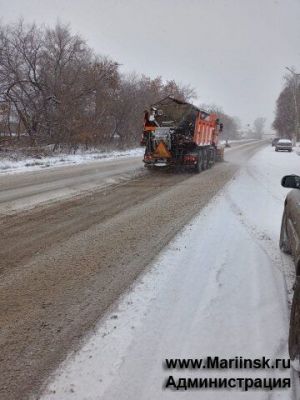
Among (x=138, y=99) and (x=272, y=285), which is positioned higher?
(x=138, y=99)

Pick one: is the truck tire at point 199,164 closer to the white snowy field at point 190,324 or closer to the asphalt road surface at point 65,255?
the asphalt road surface at point 65,255

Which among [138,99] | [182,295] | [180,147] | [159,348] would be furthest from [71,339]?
[138,99]

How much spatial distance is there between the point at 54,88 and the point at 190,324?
1206 inches

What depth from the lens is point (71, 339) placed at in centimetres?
360

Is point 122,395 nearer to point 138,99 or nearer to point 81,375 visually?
point 81,375

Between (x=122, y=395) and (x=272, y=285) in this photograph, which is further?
(x=272, y=285)

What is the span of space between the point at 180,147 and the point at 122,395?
1584cm

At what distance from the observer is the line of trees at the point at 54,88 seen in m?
30.9

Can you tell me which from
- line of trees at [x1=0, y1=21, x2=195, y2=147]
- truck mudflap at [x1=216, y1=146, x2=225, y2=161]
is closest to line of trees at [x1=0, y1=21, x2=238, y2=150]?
line of trees at [x1=0, y1=21, x2=195, y2=147]

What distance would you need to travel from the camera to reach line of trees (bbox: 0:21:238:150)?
30875mm

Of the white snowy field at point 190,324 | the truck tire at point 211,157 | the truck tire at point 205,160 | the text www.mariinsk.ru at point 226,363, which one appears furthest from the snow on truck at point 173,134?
the text www.mariinsk.ru at point 226,363

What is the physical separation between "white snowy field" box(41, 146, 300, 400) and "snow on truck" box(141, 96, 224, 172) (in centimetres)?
1166

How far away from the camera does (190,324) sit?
3807 millimetres

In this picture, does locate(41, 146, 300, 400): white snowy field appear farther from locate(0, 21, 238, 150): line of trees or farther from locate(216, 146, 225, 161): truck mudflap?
locate(0, 21, 238, 150): line of trees
